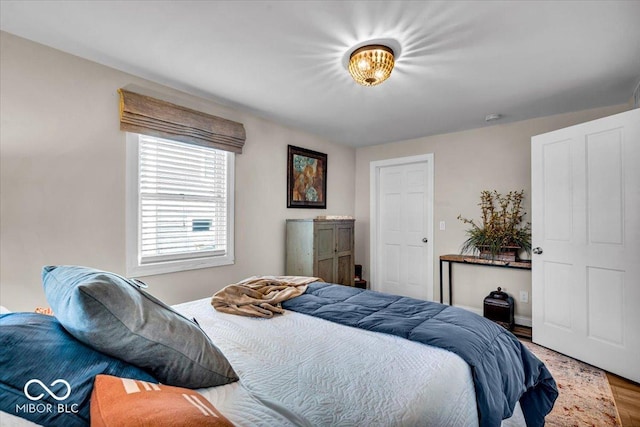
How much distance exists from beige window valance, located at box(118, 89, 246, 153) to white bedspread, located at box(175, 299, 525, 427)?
1830 millimetres

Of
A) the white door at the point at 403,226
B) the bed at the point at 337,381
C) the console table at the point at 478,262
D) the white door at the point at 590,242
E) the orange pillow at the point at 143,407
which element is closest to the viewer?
the orange pillow at the point at 143,407

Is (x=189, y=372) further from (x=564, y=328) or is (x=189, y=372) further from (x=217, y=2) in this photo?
(x=564, y=328)

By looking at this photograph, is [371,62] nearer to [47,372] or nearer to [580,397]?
[47,372]

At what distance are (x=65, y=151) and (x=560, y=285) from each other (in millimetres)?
4204

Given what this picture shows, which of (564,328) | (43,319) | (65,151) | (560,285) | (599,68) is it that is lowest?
(564,328)

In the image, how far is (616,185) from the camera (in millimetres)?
2475

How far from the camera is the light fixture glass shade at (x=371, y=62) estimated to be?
6.67 ft

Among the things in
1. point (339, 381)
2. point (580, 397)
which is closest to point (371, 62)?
point (339, 381)

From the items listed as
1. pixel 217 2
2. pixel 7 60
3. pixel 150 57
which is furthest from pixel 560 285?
pixel 7 60

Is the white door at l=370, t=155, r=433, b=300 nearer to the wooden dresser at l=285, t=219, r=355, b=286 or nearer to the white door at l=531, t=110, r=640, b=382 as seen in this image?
the wooden dresser at l=285, t=219, r=355, b=286

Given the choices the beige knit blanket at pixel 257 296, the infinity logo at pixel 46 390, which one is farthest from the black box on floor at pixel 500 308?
the infinity logo at pixel 46 390

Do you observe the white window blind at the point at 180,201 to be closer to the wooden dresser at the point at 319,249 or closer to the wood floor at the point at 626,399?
the wooden dresser at the point at 319,249

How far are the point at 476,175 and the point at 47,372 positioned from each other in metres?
4.26

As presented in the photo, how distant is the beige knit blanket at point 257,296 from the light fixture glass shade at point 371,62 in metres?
1.60
